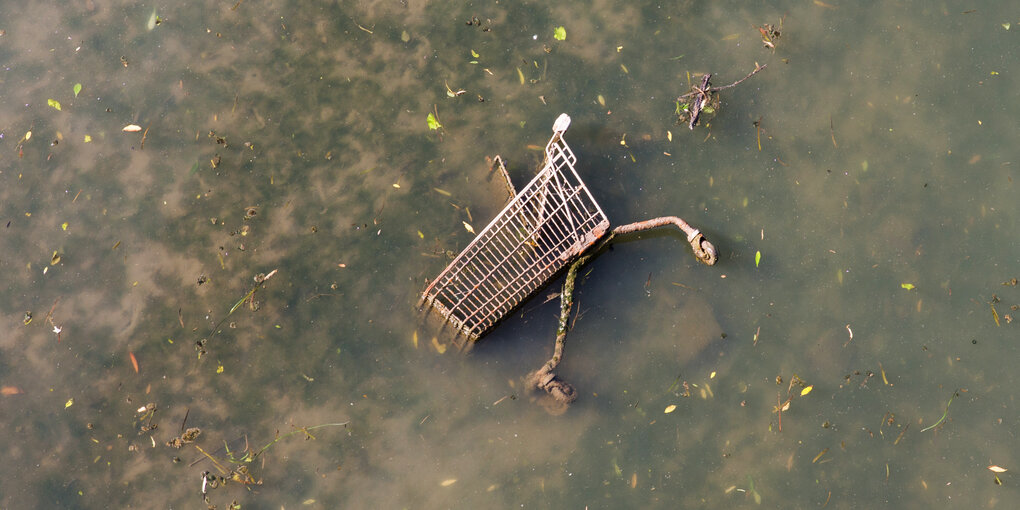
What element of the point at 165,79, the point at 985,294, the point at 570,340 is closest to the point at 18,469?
the point at 165,79

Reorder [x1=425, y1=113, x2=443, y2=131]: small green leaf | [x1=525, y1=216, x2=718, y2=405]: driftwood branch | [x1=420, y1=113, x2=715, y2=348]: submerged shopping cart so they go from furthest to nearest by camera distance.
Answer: [x1=425, y1=113, x2=443, y2=131]: small green leaf, [x1=525, y1=216, x2=718, y2=405]: driftwood branch, [x1=420, y1=113, x2=715, y2=348]: submerged shopping cart

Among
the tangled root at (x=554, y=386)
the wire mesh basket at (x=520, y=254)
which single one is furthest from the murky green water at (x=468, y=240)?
the wire mesh basket at (x=520, y=254)

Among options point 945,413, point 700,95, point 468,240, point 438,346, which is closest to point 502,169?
point 468,240

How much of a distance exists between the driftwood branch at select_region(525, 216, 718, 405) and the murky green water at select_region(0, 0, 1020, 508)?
0.46ft

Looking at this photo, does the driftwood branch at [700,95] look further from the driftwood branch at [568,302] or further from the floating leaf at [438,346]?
the floating leaf at [438,346]

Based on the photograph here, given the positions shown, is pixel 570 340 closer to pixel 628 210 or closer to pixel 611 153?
pixel 628 210

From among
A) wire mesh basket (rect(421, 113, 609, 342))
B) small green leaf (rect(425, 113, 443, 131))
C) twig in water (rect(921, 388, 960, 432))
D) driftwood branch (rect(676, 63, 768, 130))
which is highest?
driftwood branch (rect(676, 63, 768, 130))

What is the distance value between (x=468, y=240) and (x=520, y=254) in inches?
19.4

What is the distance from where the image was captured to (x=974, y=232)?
534cm

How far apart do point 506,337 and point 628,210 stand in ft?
4.50

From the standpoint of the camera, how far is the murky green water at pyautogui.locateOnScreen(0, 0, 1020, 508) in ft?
17.1

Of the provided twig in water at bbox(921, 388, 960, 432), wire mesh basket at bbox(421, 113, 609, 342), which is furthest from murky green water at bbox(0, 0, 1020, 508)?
wire mesh basket at bbox(421, 113, 609, 342)

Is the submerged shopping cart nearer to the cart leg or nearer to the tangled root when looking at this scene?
the cart leg

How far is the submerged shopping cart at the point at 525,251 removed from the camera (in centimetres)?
497
